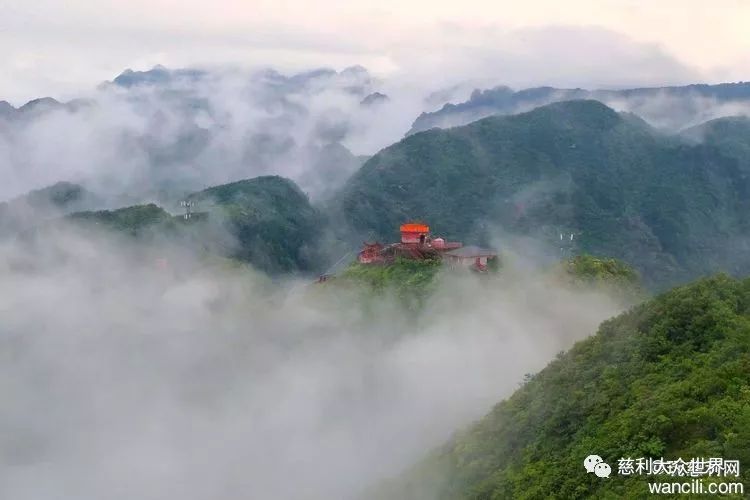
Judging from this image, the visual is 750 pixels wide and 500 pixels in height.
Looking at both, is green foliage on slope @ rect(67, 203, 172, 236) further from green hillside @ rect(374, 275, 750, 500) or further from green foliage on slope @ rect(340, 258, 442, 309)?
green hillside @ rect(374, 275, 750, 500)

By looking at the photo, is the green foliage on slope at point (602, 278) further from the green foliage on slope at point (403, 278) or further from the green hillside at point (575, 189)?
the green hillside at point (575, 189)

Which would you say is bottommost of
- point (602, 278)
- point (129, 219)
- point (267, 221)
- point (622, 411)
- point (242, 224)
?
point (267, 221)

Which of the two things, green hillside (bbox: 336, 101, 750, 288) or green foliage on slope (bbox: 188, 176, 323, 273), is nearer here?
green foliage on slope (bbox: 188, 176, 323, 273)

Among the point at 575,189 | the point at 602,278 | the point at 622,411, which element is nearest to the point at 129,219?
the point at 602,278

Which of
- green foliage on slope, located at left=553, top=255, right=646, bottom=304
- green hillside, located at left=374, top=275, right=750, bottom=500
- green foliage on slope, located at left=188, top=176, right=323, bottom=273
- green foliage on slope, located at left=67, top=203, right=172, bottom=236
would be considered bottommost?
green foliage on slope, located at left=188, top=176, right=323, bottom=273

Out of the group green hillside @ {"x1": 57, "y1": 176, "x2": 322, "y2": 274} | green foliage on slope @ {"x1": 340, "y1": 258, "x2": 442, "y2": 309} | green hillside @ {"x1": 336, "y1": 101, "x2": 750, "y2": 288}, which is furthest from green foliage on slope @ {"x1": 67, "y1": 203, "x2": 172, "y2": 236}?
green hillside @ {"x1": 336, "y1": 101, "x2": 750, "y2": 288}

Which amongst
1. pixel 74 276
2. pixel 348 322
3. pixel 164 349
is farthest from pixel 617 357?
pixel 74 276

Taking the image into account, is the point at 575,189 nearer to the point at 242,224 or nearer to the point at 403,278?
the point at 242,224

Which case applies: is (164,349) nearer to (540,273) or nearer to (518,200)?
(540,273)
